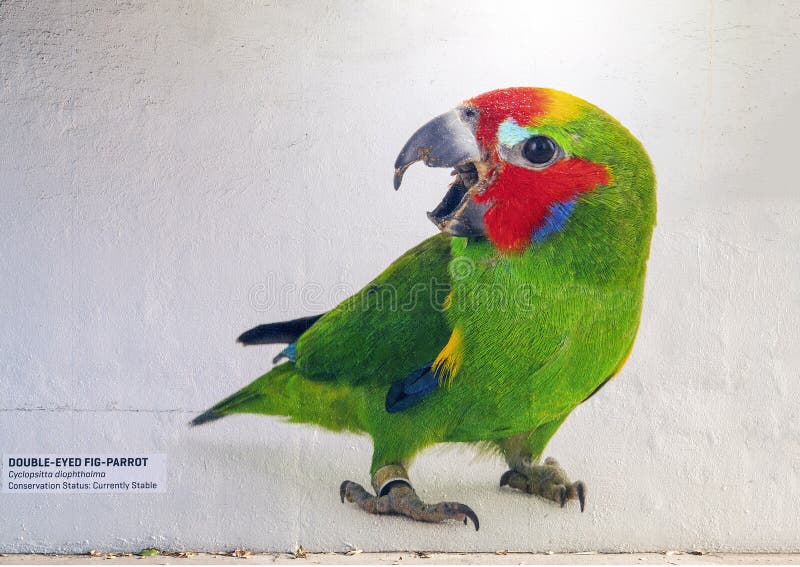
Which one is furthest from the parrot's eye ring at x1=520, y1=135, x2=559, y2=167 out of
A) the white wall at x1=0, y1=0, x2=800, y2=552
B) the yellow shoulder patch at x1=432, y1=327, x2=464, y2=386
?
the yellow shoulder patch at x1=432, y1=327, x2=464, y2=386

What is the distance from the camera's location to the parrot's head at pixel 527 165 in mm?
3127

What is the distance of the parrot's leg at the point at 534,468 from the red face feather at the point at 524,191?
942mm

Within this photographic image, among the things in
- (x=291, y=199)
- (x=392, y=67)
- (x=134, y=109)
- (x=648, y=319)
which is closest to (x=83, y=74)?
(x=134, y=109)

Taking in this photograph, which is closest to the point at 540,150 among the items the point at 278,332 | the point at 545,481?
the point at 278,332

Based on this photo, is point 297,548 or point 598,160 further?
point 297,548

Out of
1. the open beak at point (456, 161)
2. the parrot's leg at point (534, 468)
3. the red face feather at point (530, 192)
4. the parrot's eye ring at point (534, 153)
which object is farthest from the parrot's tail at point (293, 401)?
the parrot's eye ring at point (534, 153)

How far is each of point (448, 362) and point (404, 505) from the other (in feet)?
2.51

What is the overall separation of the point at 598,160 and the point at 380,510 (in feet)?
6.30

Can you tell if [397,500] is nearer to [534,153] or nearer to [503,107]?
[534,153]

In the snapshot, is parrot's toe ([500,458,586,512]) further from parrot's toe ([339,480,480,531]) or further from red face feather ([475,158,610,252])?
red face feather ([475,158,610,252])

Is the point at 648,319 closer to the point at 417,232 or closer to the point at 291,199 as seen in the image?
the point at 417,232

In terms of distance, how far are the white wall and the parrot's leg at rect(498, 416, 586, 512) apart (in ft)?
0.22

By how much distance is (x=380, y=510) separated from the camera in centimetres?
Result: 347

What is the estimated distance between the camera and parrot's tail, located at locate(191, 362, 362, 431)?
3357mm
